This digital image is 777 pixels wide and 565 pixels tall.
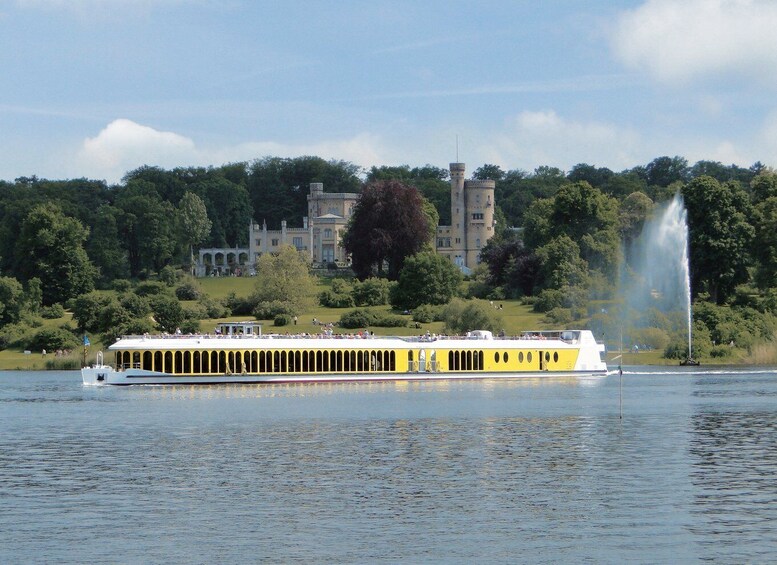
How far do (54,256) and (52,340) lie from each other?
1988 inches

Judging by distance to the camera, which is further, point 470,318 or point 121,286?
point 121,286

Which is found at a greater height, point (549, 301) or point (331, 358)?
point (549, 301)

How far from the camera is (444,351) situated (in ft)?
349

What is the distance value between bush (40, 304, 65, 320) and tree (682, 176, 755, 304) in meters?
73.9

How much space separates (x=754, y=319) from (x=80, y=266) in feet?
318

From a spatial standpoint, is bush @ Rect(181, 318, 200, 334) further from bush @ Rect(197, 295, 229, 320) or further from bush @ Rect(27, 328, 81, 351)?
bush @ Rect(197, 295, 229, 320)

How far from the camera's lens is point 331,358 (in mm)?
101812

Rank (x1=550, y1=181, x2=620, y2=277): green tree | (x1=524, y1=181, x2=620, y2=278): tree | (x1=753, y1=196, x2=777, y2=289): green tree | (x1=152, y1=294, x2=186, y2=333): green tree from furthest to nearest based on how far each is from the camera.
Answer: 1. (x1=524, y1=181, x2=620, y2=278): tree
2. (x1=550, y1=181, x2=620, y2=277): green tree
3. (x1=152, y1=294, x2=186, y2=333): green tree
4. (x1=753, y1=196, x2=777, y2=289): green tree

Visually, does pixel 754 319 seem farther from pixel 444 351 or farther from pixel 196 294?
pixel 196 294

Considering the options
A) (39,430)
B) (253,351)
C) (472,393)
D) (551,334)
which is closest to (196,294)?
(551,334)

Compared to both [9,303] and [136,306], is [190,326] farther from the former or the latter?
[9,303]

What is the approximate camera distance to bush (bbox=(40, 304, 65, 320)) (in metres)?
164

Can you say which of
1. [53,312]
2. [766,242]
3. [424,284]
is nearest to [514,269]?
[424,284]

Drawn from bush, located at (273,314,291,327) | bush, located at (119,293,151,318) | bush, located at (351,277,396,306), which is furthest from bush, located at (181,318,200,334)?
bush, located at (351,277,396,306)
